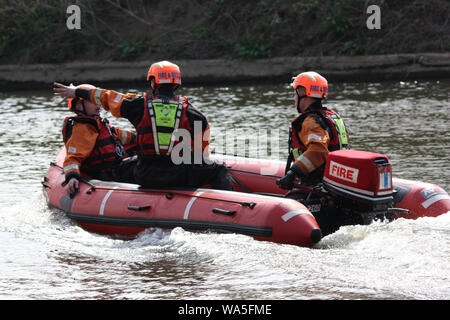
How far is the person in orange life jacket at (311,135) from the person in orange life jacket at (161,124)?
74 centimetres

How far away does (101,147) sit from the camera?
6.09 metres

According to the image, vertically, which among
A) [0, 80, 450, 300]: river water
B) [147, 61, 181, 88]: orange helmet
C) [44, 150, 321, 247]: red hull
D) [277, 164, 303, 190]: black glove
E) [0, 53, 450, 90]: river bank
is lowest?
[0, 80, 450, 300]: river water

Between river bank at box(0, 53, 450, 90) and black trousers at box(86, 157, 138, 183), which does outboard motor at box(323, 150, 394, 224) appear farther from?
river bank at box(0, 53, 450, 90)

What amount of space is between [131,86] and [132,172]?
10191 millimetres

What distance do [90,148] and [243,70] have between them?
389 inches

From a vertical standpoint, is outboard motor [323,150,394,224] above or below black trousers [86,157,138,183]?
above

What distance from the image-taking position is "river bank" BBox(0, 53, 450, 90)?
14266mm

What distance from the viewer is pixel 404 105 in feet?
37.0

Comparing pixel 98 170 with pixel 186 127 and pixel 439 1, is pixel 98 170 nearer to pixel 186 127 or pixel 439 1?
pixel 186 127

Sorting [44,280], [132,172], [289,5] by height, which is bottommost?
[44,280]

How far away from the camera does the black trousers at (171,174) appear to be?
5.52 meters

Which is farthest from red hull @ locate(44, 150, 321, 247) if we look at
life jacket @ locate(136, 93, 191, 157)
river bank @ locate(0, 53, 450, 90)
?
river bank @ locate(0, 53, 450, 90)

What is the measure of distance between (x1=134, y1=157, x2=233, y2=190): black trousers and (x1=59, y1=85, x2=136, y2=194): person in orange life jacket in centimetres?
52
